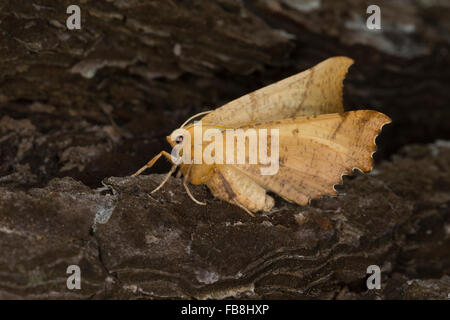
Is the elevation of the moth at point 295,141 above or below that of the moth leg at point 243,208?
above

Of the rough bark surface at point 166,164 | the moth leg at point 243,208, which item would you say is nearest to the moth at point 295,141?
the moth leg at point 243,208

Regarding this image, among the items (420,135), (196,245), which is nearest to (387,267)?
(196,245)

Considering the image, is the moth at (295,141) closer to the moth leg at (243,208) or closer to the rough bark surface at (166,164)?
the moth leg at (243,208)

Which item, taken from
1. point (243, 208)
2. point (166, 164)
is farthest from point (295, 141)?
point (166, 164)

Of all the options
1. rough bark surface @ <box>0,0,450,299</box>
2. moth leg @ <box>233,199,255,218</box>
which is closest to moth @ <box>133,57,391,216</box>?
moth leg @ <box>233,199,255,218</box>

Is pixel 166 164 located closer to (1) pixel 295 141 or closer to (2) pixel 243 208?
(2) pixel 243 208
